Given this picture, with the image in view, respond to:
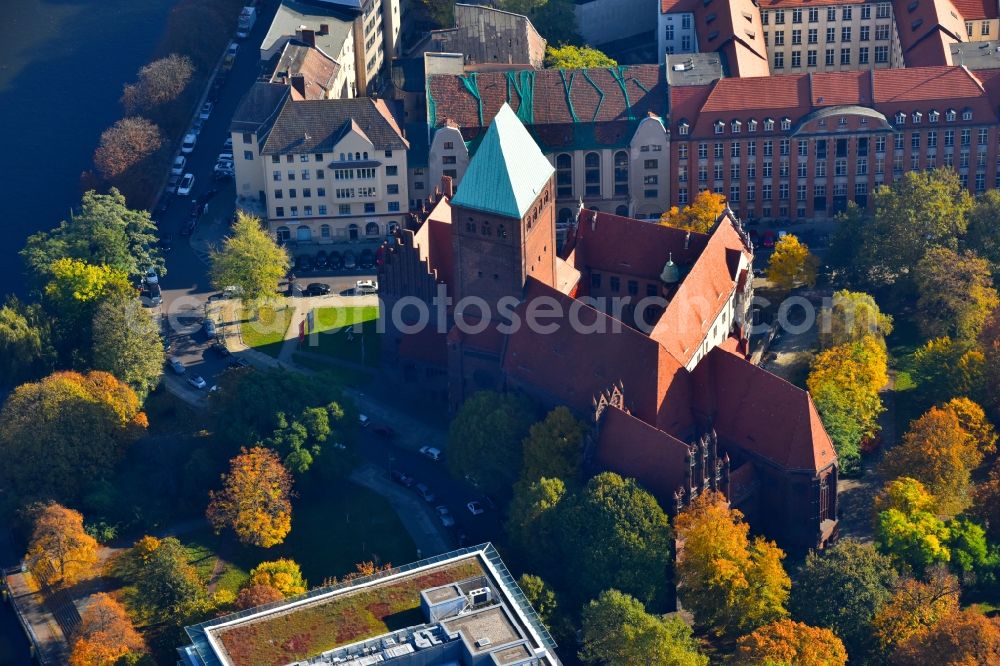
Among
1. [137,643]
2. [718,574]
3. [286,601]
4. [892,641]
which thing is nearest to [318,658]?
[286,601]

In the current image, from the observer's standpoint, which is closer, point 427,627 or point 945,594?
point 427,627

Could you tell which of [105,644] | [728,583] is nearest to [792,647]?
[728,583]

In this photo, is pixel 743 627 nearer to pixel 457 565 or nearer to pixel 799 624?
pixel 799 624

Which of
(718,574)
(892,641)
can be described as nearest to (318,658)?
(718,574)

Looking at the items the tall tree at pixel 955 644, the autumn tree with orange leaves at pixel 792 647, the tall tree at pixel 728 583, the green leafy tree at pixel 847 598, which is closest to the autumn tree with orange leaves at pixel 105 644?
the tall tree at pixel 728 583

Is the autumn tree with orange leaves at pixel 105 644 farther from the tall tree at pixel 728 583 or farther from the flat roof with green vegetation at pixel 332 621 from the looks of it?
the tall tree at pixel 728 583

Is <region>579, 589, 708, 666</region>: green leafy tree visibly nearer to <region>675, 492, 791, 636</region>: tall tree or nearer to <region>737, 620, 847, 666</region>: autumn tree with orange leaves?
<region>675, 492, 791, 636</region>: tall tree
